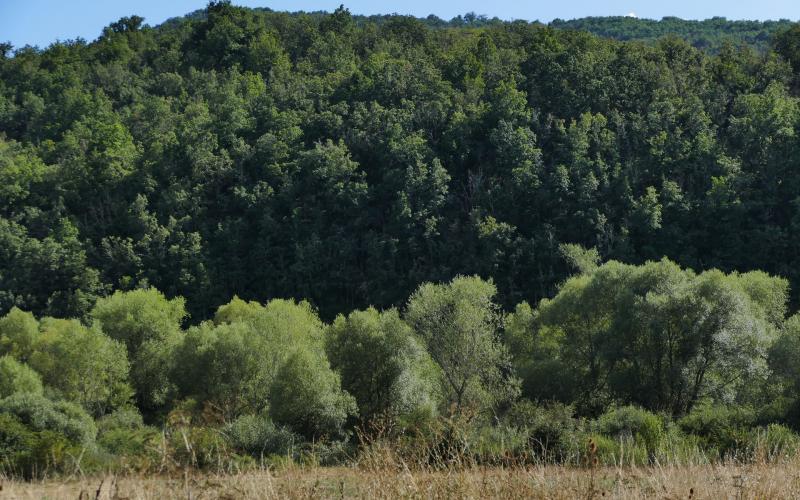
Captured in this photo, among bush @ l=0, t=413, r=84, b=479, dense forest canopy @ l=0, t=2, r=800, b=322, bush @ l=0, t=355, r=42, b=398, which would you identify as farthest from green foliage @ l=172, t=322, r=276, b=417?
dense forest canopy @ l=0, t=2, r=800, b=322

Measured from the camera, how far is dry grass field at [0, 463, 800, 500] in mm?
7148

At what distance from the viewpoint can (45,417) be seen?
102 feet

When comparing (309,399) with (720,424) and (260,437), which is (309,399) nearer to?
(260,437)

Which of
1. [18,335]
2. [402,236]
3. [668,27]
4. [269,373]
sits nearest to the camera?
[269,373]

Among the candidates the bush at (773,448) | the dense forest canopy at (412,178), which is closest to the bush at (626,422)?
the bush at (773,448)

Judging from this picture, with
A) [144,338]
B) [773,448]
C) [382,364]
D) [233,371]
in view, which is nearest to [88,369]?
[144,338]

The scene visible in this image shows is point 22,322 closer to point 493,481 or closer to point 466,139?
point 466,139

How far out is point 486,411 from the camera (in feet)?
103

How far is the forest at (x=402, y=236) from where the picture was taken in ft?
114

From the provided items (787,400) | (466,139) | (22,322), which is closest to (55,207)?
(22,322)

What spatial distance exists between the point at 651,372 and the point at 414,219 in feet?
139

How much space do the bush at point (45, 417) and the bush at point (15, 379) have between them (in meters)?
5.67

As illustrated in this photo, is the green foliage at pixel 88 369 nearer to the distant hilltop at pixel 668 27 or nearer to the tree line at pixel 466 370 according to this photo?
the tree line at pixel 466 370

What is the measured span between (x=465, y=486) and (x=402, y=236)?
6940 cm
